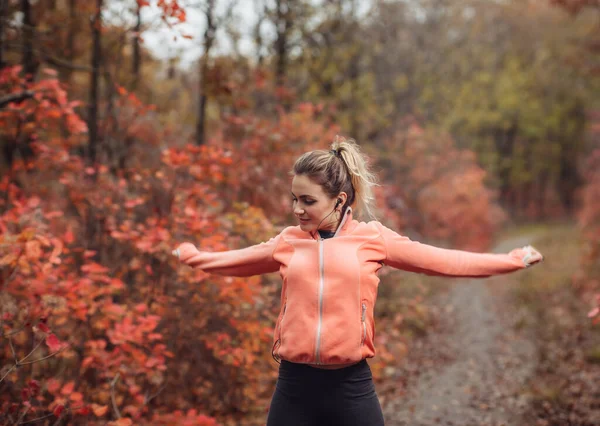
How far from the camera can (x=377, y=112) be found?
49.1 feet

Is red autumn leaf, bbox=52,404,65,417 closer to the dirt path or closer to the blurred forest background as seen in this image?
the blurred forest background

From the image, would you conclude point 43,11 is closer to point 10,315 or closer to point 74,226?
point 74,226

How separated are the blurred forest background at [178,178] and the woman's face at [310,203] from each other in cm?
175

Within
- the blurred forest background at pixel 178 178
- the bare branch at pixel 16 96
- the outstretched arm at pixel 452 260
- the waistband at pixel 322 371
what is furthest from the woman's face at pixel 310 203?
the bare branch at pixel 16 96

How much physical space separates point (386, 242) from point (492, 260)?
48cm

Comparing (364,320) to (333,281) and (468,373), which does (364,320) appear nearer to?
(333,281)

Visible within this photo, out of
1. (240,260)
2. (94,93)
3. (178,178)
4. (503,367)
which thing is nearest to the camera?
(240,260)

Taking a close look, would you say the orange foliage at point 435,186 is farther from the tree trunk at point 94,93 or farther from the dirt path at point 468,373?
the tree trunk at point 94,93

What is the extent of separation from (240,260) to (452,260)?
99 cm

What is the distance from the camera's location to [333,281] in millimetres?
2506

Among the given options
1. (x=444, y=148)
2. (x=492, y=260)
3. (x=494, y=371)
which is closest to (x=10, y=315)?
(x=492, y=260)

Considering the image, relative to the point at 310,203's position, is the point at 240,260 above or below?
below

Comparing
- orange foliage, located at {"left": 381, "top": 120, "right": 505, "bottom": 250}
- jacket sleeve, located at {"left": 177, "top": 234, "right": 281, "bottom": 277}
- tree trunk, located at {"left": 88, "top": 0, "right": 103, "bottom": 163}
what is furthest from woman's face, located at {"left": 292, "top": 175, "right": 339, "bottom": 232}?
orange foliage, located at {"left": 381, "top": 120, "right": 505, "bottom": 250}

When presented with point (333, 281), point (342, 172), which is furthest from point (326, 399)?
point (342, 172)
